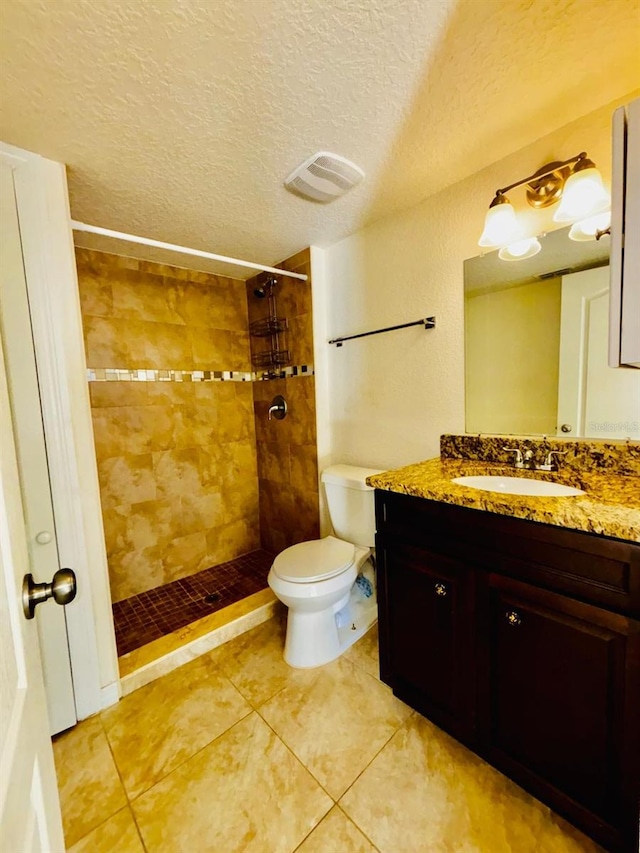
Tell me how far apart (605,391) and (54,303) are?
1997 mm

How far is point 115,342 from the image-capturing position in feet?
6.69

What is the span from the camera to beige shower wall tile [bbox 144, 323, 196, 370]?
7.10 feet

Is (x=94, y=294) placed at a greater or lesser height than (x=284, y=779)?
greater

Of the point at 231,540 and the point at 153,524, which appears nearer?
the point at 153,524

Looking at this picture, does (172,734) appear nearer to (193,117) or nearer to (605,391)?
(605,391)

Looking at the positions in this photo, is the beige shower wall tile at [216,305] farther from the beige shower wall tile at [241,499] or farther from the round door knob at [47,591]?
the round door knob at [47,591]

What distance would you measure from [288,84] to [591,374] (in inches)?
53.3

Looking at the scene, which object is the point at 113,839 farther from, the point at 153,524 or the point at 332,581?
the point at 153,524

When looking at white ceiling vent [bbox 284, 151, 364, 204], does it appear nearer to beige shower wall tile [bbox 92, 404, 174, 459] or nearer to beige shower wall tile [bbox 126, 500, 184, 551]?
beige shower wall tile [bbox 92, 404, 174, 459]

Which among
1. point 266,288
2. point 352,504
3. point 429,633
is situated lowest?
point 429,633

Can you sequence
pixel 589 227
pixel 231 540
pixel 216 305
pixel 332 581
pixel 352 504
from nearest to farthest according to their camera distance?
1. pixel 589 227
2. pixel 332 581
3. pixel 352 504
4. pixel 216 305
5. pixel 231 540

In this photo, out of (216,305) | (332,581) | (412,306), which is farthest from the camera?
(216,305)

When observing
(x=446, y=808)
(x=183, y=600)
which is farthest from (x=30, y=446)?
(x=446, y=808)

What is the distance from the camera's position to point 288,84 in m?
0.99
